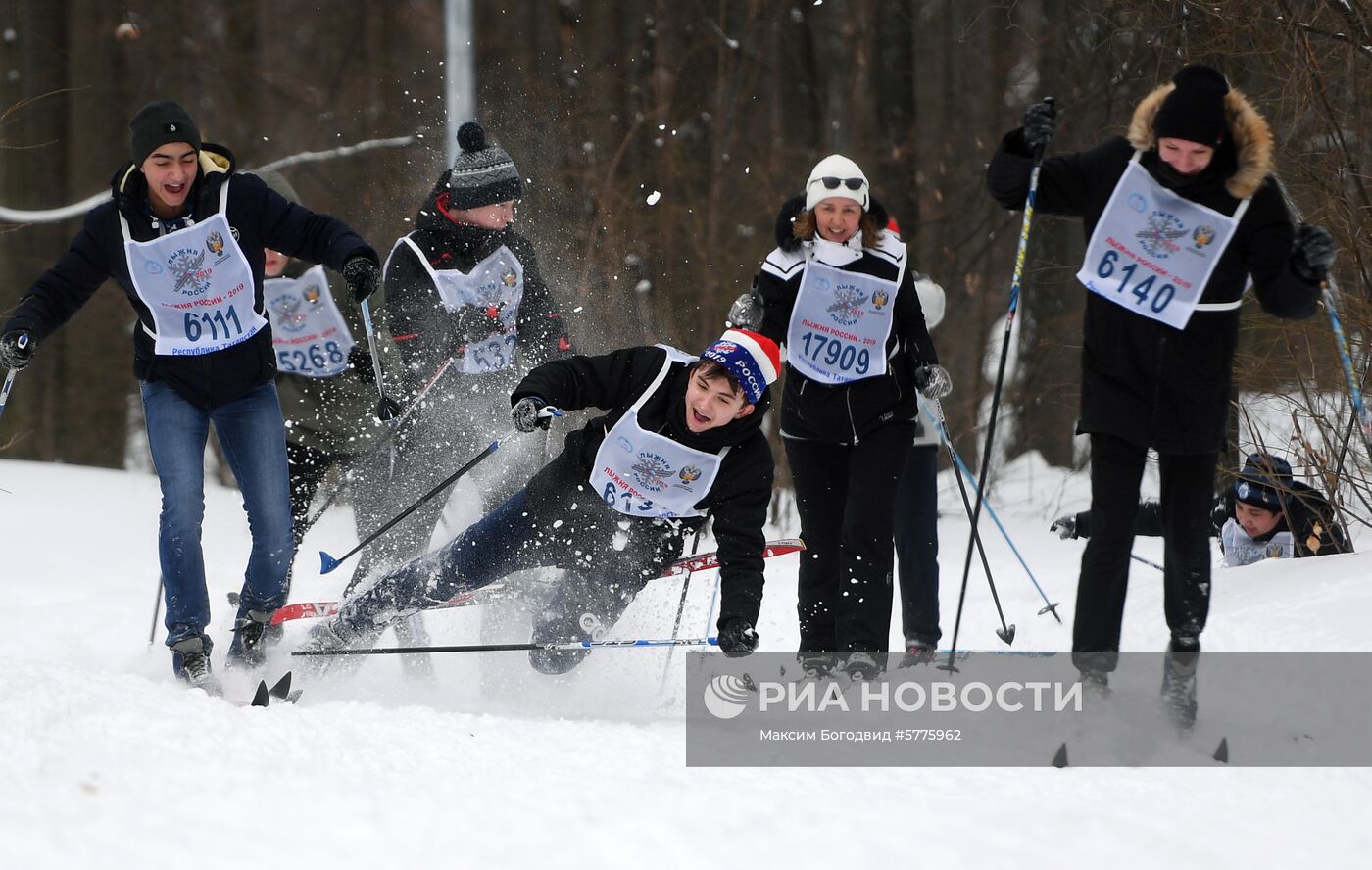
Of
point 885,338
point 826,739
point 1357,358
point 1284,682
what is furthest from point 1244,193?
point 1357,358

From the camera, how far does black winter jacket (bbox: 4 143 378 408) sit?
13.9 ft

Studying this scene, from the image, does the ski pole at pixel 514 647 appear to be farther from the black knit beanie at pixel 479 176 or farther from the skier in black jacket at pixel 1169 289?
the black knit beanie at pixel 479 176

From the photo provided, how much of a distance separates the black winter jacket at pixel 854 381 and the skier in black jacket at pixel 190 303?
1.35 meters

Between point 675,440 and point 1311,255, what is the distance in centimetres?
191

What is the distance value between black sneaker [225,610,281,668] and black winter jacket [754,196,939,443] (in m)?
1.90

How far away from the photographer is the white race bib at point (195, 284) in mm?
4238

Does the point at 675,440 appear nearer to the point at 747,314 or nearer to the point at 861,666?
the point at 747,314

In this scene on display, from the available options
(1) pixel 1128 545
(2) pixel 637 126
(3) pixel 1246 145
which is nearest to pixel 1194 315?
(3) pixel 1246 145

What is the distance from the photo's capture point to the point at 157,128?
13.4 feet

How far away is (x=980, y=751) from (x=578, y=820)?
1.35m

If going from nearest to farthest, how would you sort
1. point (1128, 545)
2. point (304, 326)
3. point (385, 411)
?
1. point (1128, 545)
2. point (385, 411)
3. point (304, 326)

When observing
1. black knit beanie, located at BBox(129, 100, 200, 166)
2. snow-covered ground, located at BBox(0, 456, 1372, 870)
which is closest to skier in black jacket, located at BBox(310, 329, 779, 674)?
snow-covered ground, located at BBox(0, 456, 1372, 870)

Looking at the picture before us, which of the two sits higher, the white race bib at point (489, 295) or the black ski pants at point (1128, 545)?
the white race bib at point (489, 295)

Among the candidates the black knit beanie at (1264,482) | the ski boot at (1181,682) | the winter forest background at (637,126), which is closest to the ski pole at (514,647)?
the ski boot at (1181,682)
